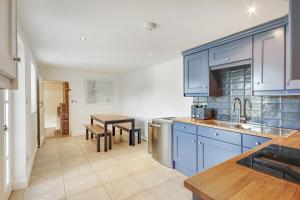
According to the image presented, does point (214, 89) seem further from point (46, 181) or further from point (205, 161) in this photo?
point (46, 181)

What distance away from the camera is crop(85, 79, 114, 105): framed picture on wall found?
576 cm

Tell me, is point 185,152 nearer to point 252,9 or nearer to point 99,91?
point 252,9

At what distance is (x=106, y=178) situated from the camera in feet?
8.47

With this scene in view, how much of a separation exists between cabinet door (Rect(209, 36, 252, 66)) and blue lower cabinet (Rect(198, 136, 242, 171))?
1174 mm

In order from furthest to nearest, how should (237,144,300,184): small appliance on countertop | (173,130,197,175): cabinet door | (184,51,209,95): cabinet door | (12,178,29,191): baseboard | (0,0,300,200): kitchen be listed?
(184,51,209,95): cabinet door, (173,130,197,175): cabinet door, (12,178,29,191): baseboard, (0,0,300,200): kitchen, (237,144,300,184): small appliance on countertop

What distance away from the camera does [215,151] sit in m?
2.24

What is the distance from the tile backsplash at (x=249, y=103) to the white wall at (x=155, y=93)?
628 millimetres

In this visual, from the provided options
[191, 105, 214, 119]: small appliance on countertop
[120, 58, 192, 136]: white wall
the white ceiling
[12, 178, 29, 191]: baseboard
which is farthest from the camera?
[120, 58, 192, 136]: white wall

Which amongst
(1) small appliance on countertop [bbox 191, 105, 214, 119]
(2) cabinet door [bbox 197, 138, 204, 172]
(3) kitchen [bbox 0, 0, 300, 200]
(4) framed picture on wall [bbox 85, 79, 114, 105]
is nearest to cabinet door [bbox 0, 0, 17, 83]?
(3) kitchen [bbox 0, 0, 300, 200]

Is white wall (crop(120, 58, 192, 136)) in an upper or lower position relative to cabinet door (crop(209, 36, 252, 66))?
lower

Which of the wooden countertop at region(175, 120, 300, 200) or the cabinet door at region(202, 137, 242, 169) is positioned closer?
the wooden countertop at region(175, 120, 300, 200)

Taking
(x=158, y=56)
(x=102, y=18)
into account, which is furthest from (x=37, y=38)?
(x=158, y=56)

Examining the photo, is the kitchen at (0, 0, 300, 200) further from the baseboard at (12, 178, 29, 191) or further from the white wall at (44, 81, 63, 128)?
the white wall at (44, 81, 63, 128)

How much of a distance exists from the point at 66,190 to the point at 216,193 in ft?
7.54
